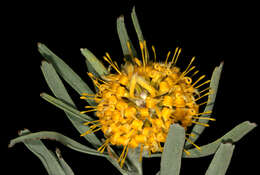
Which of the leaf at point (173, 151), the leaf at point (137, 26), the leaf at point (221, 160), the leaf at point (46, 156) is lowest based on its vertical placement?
the leaf at point (221, 160)

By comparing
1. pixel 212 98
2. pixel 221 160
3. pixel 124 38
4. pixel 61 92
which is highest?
pixel 124 38

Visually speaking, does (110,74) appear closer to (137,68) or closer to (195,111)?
(137,68)

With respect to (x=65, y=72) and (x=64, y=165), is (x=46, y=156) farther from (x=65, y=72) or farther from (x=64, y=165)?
(x=65, y=72)

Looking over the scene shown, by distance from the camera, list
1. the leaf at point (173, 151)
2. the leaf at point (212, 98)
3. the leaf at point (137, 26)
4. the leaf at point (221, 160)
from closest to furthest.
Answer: the leaf at point (173, 151) → the leaf at point (221, 160) → the leaf at point (212, 98) → the leaf at point (137, 26)

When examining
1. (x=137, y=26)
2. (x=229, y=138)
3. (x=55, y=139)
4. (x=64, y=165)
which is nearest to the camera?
(x=55, y=139)

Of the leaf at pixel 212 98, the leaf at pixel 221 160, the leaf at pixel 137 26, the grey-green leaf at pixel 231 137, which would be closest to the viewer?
the leaf at pixel 221 160

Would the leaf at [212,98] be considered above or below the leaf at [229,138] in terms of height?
above

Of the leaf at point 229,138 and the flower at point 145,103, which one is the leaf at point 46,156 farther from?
the leaf at point 229,138

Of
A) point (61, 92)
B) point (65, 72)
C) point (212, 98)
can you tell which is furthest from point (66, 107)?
point (212, 98)

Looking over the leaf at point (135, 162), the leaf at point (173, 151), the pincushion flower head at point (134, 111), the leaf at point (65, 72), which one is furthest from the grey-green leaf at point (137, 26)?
the leaf at point (173, 151)
